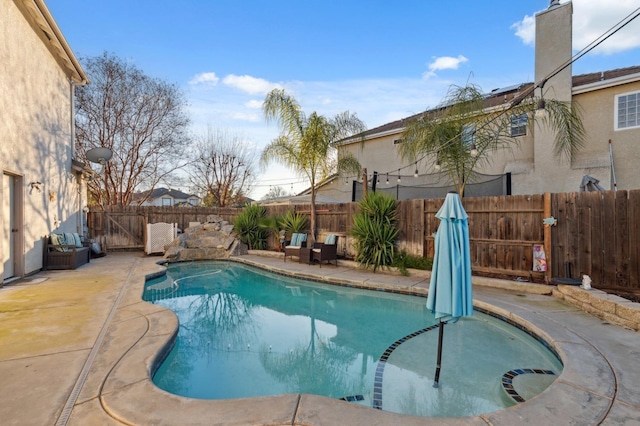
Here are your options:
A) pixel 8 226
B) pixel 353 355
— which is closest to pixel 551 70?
pixel 353 355

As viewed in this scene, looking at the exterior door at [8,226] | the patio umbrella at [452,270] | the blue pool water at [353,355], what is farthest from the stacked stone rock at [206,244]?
the patio umbrella at [452,270]

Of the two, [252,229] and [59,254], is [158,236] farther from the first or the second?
[59,254]

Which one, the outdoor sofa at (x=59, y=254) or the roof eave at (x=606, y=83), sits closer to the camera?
the outdoor sofa at (x=59, y=254)

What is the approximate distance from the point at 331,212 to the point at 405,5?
266 inches

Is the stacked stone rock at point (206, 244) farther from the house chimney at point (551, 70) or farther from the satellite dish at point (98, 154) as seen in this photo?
the house chimney at point (551, 70)

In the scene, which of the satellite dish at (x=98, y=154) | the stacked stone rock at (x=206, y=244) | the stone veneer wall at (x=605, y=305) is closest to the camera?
the stone veneer wall at (x=605, y=305)

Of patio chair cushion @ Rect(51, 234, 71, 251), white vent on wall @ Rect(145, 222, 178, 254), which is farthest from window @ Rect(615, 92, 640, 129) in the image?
patio chair cushion @ Rect(51, 234, 71, 251)

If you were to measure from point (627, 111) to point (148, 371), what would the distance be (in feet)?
41.6

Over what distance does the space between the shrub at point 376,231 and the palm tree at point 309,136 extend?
232cm

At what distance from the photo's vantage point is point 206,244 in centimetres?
1271

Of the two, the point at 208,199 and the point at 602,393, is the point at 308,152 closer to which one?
the point at 602,393

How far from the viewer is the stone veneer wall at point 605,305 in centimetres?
423

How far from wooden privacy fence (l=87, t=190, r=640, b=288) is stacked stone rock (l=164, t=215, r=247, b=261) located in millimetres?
4523

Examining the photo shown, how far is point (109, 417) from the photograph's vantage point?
2297mm
